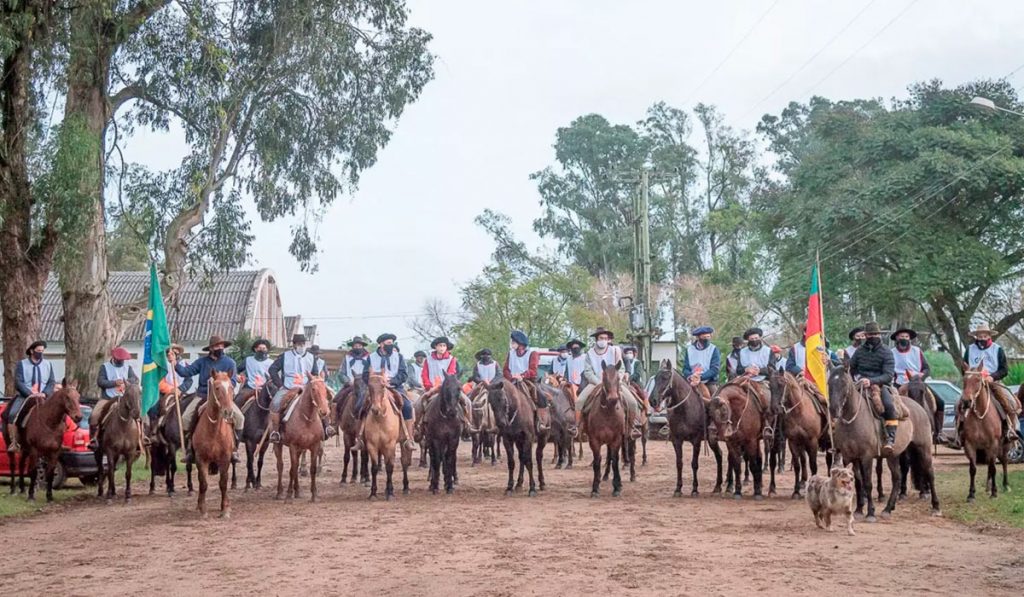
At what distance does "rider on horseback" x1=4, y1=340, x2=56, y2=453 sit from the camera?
60.6 feet

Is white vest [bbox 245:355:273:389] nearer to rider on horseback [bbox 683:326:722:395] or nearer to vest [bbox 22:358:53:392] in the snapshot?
vest [bbox 22:358:53:392]

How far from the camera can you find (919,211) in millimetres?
37781

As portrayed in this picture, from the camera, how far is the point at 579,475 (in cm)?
2208

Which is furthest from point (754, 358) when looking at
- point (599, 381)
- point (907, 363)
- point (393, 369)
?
point (393, 369)

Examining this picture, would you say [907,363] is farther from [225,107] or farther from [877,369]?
[225,107]

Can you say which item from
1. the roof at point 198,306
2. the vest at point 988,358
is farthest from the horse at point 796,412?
the roof at point 198,306

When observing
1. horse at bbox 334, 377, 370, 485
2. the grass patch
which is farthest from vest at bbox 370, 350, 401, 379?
the grass patch

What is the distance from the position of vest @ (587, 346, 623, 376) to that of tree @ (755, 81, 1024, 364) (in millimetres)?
21009

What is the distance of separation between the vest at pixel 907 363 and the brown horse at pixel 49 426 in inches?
511

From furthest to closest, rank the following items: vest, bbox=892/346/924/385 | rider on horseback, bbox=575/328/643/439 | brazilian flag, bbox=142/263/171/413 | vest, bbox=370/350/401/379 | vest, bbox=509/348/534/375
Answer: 1. vest, bbox=509/348/534/375
2. vest, bbox=370/350/401/379
3. rider on horseback, bbox=575/328/643/439
4. vest, bbox=892/346/924/385
5. brazilian flag, bbox=142/263/171/413

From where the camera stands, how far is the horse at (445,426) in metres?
18.0

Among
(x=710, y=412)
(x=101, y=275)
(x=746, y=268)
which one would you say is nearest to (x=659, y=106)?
(x=746, y=268)

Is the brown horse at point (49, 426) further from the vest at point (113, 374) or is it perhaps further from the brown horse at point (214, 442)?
the brown horse at point (214, 442)

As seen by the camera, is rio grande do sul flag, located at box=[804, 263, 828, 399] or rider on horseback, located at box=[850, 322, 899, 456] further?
rio grande do sul flag, located at box=[804, 263, 828, 399]
